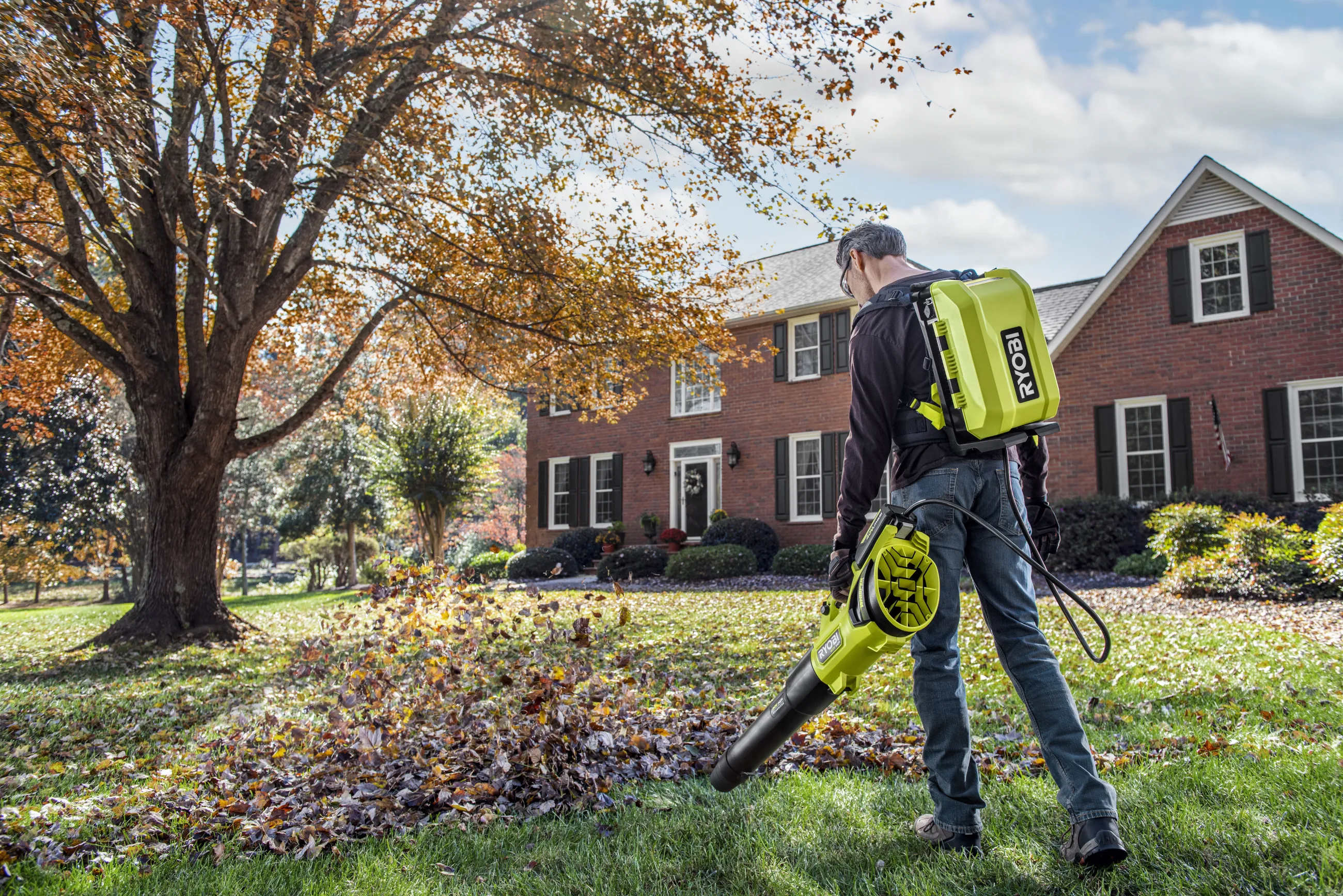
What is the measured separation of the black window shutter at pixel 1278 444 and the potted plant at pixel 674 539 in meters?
11.1

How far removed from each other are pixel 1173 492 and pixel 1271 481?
1404 millimetres

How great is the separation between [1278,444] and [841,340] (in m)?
7.90

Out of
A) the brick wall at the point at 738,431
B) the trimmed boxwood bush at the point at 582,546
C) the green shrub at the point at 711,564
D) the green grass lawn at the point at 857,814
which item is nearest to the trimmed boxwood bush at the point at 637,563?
the green shrub at the point at 711,564

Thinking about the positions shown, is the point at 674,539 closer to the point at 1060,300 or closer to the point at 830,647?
the point at 1060,300

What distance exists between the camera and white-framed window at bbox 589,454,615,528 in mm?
21234

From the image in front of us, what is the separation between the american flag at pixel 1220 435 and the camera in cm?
1377

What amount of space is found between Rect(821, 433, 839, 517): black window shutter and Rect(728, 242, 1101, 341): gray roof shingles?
2.95 m

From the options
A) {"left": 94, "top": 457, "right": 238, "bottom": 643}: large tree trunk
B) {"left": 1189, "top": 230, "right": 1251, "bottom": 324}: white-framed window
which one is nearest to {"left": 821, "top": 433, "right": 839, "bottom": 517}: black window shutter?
{"left": 1189, "top": 230, "right": 1251, "bottom": 324}: white-framed window

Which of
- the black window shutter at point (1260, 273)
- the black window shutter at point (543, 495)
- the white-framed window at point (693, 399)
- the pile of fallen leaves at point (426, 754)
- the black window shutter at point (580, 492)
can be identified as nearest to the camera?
the pile of fallen leaves at point (426, 754)

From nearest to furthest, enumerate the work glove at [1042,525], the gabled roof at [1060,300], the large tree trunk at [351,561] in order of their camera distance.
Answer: the work glove at [1042,525], the gabled roof at [1060,300], the large tree trunk at [351,561]

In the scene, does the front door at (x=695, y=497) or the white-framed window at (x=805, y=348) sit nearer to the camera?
the white-framed window at (x=805, y=348)

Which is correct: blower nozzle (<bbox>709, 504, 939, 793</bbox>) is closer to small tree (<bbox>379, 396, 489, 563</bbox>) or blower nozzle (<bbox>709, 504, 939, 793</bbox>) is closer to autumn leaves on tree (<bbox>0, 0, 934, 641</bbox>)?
autumn leaves on tree (<bbox>0, 0, 934, 641</bbox>)

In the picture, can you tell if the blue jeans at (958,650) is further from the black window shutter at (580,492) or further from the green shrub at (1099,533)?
the black window shutter at (580,492)

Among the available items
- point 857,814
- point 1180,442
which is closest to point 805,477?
point 1180,442
